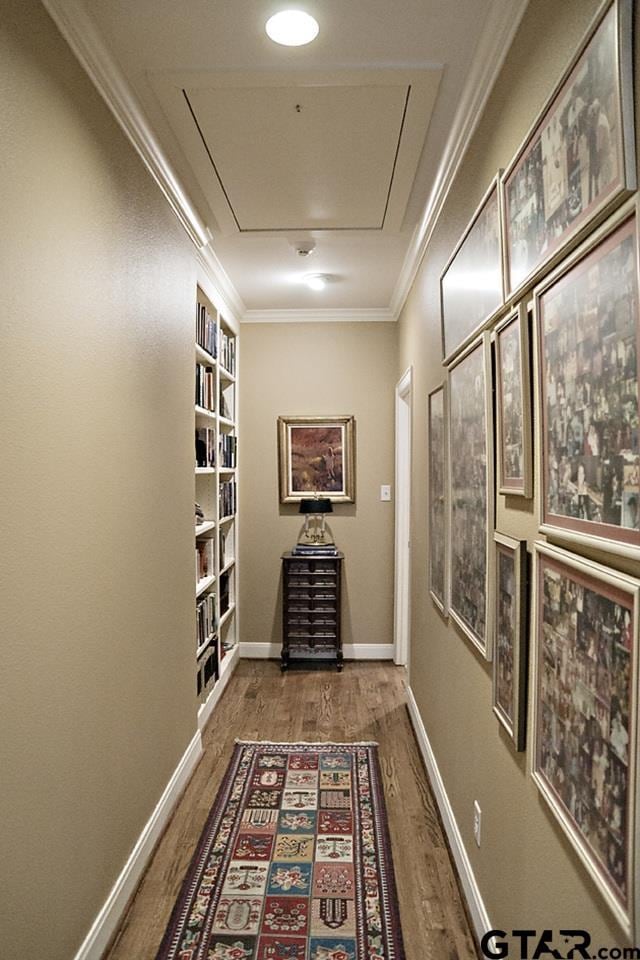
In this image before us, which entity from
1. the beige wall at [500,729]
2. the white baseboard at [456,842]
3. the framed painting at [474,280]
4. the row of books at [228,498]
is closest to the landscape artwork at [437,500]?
the beige wall at [500,729]

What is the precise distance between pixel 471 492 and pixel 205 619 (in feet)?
6.72

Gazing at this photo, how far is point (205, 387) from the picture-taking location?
3607 mm

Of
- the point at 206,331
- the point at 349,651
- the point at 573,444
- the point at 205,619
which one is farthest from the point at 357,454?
the point at 573,444

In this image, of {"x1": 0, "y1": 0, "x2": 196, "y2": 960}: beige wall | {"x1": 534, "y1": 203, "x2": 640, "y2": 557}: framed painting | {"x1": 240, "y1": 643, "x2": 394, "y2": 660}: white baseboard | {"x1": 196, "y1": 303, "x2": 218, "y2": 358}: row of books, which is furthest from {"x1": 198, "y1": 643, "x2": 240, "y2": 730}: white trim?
{"x1": 534, "y1": 203, "x2": 640, "y2": 557}: framed painting

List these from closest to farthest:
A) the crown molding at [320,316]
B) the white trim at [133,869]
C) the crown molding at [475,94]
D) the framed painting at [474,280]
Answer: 1. the crown molding at [475,94]
2. the framed painting at [474,280]
3. the white trim at [133,869]
4. the crown molding at [320,316]

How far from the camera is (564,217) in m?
1.18

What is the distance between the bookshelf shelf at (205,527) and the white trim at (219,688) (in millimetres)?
959

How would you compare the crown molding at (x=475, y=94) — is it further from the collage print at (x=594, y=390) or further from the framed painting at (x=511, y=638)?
the framed painting at (x=511, y=638)

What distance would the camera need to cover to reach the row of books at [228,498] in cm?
422

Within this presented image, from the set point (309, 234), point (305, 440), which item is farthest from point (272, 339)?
point (309, 234)

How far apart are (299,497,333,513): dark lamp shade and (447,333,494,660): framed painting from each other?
2.27 metres

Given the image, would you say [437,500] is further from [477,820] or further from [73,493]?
[73,493]

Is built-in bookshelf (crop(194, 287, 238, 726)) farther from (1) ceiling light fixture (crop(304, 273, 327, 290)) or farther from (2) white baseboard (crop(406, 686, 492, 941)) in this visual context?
(2) white baseboard (crop(406, 686, 492, 941))

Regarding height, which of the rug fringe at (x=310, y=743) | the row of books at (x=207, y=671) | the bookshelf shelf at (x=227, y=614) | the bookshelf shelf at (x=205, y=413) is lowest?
the rug fringe at (x=310, y=743)
